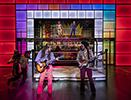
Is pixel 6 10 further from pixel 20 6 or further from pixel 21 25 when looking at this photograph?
pixel 21 25

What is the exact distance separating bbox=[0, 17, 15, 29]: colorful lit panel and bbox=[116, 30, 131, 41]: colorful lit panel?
37.3 feet

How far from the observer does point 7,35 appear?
40.2 ft

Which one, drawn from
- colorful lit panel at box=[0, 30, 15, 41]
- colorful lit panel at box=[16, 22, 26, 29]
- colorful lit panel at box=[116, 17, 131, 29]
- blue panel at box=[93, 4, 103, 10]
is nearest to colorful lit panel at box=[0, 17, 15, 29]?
colorful lit panel at box=[0, 30, 15, 41]

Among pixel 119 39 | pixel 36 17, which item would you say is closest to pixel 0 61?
pixel 36 17

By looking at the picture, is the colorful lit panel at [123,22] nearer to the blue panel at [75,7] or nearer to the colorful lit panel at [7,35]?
the blue panel at [75,7]

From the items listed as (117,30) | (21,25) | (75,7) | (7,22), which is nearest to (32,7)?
(21,25)

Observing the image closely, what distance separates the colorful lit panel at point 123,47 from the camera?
12375 millimetres

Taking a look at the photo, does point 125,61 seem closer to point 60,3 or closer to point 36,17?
point 60,3

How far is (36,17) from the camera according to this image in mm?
13547

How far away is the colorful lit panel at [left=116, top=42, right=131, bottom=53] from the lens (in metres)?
12.4

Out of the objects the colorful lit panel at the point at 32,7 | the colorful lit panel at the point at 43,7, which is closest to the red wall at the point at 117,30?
the colorful lit panel at the point at 32,7

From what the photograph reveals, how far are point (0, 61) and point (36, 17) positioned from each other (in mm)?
6271

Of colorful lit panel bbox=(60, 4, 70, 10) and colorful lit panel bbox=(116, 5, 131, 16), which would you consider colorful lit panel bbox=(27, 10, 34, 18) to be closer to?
colorful lit panel bbox=(60, 4, 70, 10)

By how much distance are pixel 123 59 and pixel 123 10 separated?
5.34 meters
